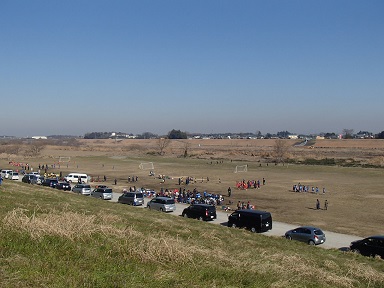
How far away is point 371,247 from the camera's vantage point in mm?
19750

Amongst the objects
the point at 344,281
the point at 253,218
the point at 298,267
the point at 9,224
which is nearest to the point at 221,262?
the point at 298,267

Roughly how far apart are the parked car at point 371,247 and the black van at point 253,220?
20.0ft

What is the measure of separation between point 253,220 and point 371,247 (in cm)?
754

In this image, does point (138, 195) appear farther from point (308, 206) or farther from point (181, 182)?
point (181, 182)

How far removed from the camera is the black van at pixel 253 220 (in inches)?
994

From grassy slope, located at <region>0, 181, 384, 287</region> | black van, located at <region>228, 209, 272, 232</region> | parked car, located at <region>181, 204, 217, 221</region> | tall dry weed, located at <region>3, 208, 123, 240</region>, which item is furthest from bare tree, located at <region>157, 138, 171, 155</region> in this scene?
grassy slope, located at <region>0, 181, 384, 287</region>

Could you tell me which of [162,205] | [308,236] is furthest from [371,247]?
[162,205]

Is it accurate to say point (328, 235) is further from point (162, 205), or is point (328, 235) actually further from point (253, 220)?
point (162, 205)

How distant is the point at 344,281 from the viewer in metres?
10.0

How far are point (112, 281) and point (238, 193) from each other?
42.3m

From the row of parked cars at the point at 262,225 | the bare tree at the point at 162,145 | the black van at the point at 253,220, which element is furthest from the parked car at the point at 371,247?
the bare tree at the point at 162,145

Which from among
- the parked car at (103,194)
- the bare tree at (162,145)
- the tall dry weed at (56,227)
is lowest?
the parked car at (103,194)

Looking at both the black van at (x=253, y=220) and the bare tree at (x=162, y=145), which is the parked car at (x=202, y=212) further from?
the bare tree at (x=162, y=145)

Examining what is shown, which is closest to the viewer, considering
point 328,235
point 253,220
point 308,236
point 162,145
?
point 308,236
